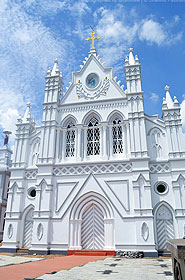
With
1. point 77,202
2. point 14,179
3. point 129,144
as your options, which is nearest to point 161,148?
point 129,144

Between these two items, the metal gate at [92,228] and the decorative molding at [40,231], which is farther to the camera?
the decorative molding at [40,231]

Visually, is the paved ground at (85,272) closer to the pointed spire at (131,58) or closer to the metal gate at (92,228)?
the metal gate at (92,228)

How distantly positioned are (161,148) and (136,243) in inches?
275

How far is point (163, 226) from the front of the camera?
15.5 metres

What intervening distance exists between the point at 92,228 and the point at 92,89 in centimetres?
1136

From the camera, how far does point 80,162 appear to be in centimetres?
1752

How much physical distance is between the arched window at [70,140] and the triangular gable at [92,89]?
87.9 inches

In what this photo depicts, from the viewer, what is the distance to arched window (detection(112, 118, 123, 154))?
18.0 meters

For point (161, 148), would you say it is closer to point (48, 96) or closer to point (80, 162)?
point (80, 162)

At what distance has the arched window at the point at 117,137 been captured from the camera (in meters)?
18.0

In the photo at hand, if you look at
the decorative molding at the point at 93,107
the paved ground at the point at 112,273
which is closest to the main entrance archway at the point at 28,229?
the decorative molding at the point at 93,107

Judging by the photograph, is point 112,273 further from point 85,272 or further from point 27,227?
point 27,227

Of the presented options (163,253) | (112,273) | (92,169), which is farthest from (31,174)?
(112,273)

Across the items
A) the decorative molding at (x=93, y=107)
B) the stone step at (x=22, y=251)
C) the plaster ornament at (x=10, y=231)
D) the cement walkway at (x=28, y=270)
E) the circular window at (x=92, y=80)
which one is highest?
the circular window at (x=92, y=80)
